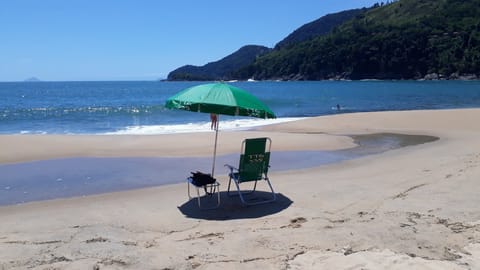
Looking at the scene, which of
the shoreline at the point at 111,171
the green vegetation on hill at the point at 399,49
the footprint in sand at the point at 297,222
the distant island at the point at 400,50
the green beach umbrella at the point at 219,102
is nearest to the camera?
the footprint in sand at the point at 297,222

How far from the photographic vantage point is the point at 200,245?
5.30 m

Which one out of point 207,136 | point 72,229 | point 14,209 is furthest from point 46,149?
point 72,229

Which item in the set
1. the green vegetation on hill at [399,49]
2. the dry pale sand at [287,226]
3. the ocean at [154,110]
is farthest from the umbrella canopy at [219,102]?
the green vegetation on hill at [399,49]

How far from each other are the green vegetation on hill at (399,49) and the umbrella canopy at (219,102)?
4775 inches

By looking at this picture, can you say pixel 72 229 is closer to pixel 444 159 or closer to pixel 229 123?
pixel 444 159

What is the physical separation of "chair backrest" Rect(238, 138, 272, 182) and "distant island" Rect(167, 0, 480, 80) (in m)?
120

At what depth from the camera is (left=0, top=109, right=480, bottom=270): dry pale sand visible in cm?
477

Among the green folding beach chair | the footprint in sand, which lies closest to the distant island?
the green folding beach chair

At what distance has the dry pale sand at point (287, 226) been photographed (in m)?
4.77

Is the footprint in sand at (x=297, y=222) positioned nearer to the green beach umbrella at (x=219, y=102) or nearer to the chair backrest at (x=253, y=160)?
the chair backrest at (x=253, y=160)

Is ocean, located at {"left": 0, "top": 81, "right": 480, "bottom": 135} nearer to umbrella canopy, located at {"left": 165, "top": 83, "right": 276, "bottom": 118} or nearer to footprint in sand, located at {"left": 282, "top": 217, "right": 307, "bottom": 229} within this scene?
umbrella canopy, located at {"left": 165, "top": 83, "right": 276, "bottom": 118}

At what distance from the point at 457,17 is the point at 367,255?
15347cm

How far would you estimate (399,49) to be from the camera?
131125mm

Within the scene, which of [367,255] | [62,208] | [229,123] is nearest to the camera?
[367,255]
